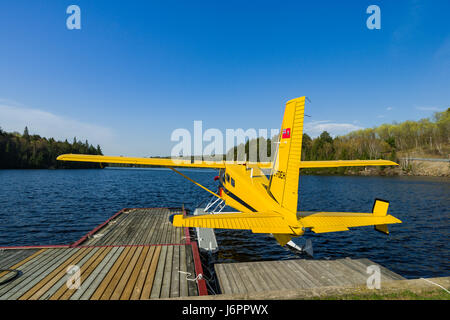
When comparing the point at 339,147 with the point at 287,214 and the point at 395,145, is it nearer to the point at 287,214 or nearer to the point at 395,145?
the point at 395,145

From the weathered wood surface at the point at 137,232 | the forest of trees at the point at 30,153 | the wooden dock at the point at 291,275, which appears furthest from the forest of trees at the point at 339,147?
the wooden dock at the point at 291,275

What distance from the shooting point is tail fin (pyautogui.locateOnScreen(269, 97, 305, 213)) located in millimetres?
6223

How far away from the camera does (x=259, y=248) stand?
10891 mm

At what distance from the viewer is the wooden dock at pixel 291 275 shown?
623 cm

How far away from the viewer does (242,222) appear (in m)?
6.24

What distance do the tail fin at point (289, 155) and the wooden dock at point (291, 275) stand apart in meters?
2.17

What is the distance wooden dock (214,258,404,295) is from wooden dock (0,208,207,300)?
1.26 meters

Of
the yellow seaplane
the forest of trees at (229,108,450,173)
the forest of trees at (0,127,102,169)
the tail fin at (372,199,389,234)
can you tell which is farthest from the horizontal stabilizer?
the forest of trees at (0,127,102,169)

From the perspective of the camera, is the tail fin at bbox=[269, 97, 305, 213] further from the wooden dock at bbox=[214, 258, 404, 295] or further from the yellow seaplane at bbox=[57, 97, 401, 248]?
the wooden dock at bbox=[214, 258, 404, 295]

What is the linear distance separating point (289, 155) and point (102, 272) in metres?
6.39
